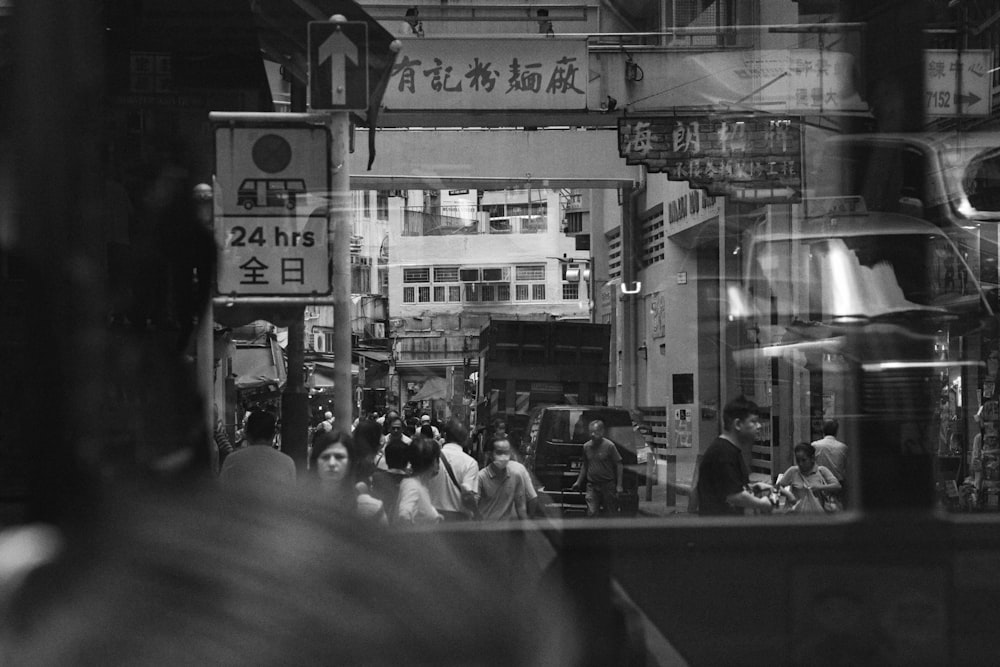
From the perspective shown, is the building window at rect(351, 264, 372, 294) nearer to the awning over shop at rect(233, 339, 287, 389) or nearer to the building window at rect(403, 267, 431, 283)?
the building window at rect(403, 267, 431, 283)

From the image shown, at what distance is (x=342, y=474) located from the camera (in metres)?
2.31

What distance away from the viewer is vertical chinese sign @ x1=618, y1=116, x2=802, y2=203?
2.61m

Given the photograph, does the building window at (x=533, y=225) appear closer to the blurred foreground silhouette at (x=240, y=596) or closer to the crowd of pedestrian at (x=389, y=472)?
the crowd of pedestrian at (x=389, y=472)

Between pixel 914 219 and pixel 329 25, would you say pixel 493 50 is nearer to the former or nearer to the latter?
pixel 329 25

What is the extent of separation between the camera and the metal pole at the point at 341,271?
2.39m

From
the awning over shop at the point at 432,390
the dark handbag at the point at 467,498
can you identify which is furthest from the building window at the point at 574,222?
the dark handbag at the point at 467,498

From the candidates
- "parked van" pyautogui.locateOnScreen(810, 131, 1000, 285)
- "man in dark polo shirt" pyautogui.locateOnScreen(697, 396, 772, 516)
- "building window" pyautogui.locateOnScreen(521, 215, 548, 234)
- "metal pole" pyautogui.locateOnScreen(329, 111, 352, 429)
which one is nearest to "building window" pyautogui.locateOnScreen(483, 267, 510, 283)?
"building window" pyautogui.locateOnScreen(521, 215, 548, 234)

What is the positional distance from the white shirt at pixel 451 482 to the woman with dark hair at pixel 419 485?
18mm

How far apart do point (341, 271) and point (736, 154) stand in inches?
41.5

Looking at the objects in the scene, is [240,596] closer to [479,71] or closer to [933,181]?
[933,181]

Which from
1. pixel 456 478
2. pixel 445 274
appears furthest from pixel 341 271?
Answer: pixel 456 478

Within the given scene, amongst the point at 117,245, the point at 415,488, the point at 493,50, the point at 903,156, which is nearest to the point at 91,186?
the point at 117,245

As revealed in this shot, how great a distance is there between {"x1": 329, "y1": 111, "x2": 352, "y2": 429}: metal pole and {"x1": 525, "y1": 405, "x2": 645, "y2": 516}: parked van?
2.11ft

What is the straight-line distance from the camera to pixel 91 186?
2.05 metres
